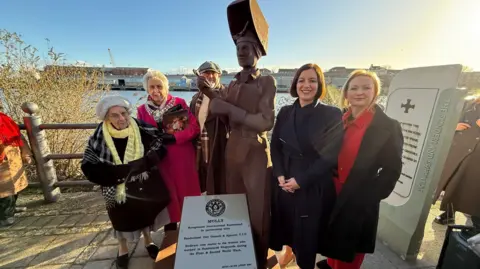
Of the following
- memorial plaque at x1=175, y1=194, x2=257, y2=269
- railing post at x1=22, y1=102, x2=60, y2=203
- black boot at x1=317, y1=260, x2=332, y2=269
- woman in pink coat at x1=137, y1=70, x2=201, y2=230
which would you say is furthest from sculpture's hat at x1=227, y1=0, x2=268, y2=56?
railing post at x1=22, y1=102, x2=60, y2=203

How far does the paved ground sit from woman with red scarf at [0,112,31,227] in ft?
0.76

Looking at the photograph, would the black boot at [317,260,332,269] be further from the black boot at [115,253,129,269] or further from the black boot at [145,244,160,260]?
the black boot at [115,253,129,269]

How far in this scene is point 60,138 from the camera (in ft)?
15.0

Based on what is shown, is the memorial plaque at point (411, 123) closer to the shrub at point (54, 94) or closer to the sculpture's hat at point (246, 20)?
the sculpture's hat at point (246, 20)

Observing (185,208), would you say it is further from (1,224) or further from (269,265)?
(1,224)

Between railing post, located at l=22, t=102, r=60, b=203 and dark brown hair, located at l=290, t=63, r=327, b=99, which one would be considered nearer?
dark brown hair, located at l=290, t=63, r=327, b=99

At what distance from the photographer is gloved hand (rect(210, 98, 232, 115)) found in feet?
5.85

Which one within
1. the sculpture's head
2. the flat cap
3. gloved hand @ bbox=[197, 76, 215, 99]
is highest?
the sculpture's head

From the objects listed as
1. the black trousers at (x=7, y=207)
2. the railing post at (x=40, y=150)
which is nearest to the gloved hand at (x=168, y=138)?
the railing post at (x=40, y=150)

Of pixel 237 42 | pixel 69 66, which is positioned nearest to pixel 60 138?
pixel 69 66

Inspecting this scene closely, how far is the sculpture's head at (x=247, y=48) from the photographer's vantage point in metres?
1.77

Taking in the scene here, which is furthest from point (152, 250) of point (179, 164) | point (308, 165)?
point (308, 165)

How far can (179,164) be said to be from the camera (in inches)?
98.5

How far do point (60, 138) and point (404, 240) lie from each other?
5.92 metres
